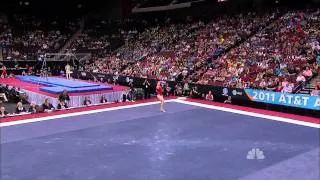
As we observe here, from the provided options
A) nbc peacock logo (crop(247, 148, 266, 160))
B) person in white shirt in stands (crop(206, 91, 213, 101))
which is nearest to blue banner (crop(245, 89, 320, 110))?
person in white shirt in stands (crop(206, 91, 213, 101))

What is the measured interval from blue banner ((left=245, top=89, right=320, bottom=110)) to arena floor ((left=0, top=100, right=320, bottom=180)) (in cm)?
145

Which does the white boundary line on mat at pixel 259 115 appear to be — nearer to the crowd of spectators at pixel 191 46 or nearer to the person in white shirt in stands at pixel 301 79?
the person in white shirt in stands at pixel 301 79

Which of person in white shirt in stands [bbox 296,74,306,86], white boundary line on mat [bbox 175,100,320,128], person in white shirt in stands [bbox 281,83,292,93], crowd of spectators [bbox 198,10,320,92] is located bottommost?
white boundary line on mat [bbox 175,100,320,128]

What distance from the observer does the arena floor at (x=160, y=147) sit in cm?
827

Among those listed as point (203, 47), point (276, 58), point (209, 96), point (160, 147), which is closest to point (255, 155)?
point (160, 147)

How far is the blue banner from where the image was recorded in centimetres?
1438

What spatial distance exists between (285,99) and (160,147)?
7.39 meters

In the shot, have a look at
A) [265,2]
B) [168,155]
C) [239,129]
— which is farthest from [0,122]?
[265,2]

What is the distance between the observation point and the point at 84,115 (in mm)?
14805

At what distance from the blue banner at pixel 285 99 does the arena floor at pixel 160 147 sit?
145cm

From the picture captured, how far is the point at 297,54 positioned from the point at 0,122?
589 inches

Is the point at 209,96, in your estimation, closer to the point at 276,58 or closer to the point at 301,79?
the point at 301,79

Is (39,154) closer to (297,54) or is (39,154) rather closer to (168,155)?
(168,155)

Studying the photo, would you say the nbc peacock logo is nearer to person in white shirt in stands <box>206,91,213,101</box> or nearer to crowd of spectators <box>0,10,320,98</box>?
crowd of spectators <box>0,10,320,98</box>
